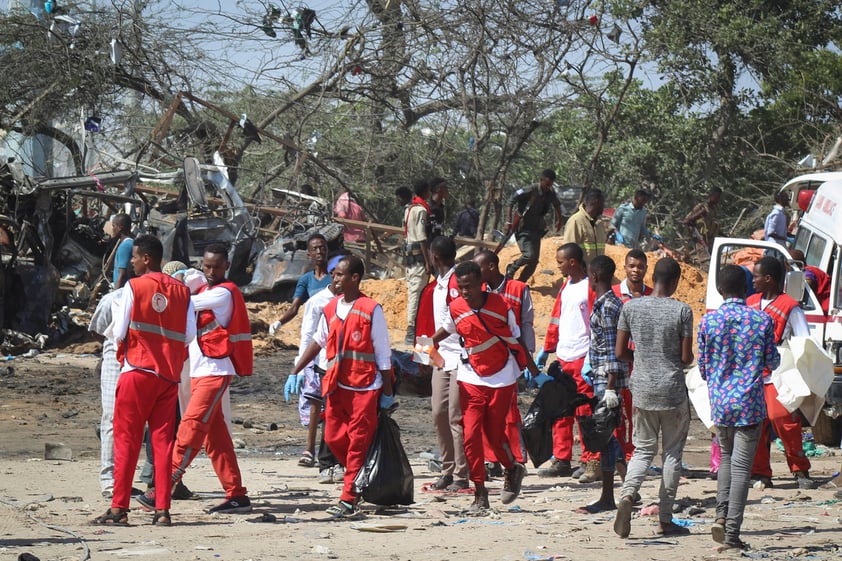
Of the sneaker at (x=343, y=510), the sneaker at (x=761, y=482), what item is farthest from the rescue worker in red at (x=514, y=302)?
the sneaker at (x=761, y=482)

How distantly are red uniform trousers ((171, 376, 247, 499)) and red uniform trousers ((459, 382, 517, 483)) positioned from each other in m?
1.43

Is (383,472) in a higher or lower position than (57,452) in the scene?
higher

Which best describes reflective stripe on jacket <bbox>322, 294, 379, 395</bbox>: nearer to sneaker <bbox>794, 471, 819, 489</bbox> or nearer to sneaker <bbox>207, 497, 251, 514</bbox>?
sneaker <bbox>207, 497, 251, 514</bbox>

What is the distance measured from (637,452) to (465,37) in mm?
14217

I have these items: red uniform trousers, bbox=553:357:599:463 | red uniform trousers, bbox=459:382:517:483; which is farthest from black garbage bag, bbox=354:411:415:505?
red uniform trousers, bbox=553:357:599:463

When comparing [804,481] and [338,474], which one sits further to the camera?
[338,474]

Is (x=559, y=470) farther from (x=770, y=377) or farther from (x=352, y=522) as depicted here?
(x=352, y=522)

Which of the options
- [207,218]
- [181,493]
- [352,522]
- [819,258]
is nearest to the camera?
[352,522]

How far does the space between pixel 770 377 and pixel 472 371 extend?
2.15 meters

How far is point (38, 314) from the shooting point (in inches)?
615

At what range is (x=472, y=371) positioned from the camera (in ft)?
23.7

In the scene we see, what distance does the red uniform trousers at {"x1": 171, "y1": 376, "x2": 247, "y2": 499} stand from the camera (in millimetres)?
7027

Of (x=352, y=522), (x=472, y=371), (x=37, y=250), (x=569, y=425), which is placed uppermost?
(x=37, y=250)

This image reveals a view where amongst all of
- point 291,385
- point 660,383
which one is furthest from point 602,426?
point 291,385
